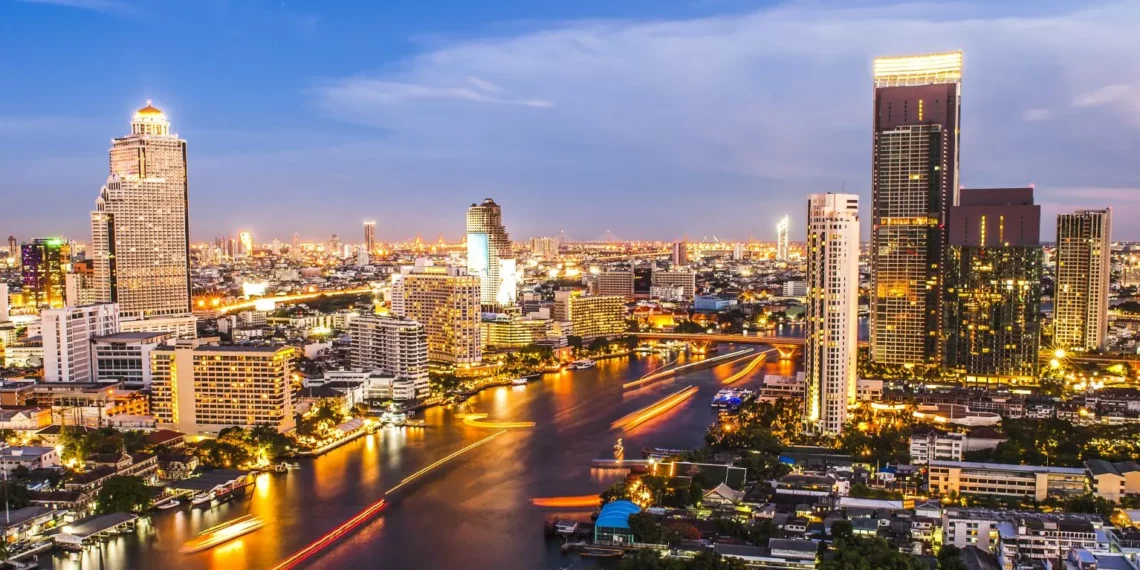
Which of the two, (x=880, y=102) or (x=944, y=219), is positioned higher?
(x=880, y=102)

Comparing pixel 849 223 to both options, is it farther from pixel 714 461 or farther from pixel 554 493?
pixel 554 493

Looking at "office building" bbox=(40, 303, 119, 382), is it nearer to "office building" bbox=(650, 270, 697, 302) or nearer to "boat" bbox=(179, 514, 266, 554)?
"boat" bbox=(179, 514, 266, 554)

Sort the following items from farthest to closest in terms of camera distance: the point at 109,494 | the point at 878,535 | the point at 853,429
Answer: the point at 853,429, the point at 109,494, the point at 878,535

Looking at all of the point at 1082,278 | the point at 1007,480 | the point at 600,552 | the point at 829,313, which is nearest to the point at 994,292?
the point at 1082,278

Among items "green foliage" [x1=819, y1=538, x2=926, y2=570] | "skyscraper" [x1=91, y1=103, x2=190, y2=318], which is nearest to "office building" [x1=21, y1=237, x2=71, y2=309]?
"skyscraper" [x1=91, y1=103, x2=190, y2=318]

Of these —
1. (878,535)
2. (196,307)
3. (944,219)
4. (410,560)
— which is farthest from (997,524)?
(196,307)
